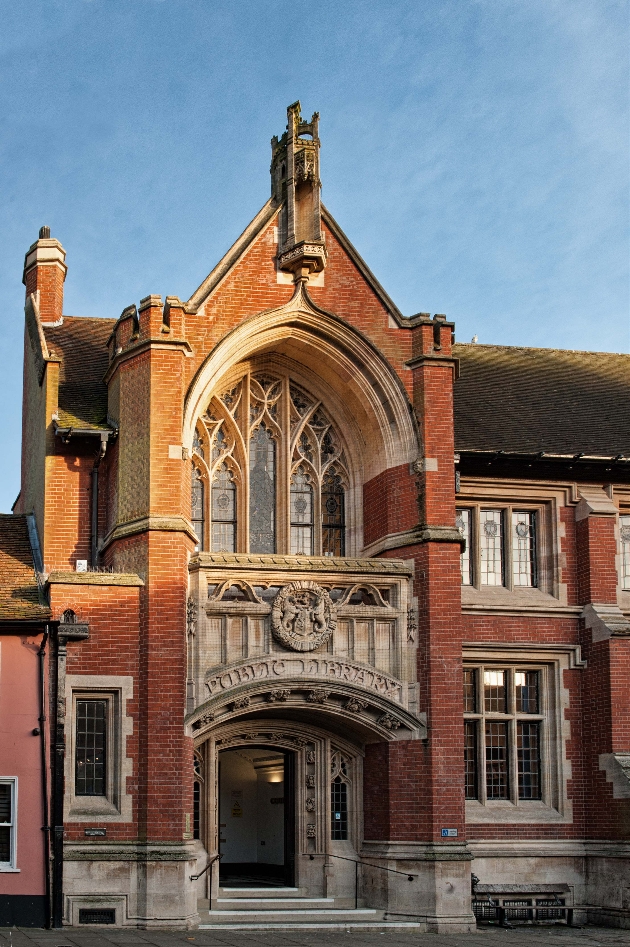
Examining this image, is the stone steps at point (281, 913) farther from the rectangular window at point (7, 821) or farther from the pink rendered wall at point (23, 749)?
the rectangular window at point (7, 821)

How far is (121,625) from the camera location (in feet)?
69.1

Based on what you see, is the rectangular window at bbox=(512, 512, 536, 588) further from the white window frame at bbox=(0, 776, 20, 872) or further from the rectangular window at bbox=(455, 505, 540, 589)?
the white window frame at bbox=(0, 776, 20, 872)

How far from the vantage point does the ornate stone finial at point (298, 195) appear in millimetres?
23172

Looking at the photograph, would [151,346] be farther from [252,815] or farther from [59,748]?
[252,815]

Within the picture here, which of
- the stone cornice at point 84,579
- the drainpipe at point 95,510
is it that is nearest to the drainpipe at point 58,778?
the stone cornice at point 84,579

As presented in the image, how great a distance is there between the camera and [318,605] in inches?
864

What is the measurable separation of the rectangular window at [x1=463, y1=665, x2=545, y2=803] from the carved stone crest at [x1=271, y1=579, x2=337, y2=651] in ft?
12.9

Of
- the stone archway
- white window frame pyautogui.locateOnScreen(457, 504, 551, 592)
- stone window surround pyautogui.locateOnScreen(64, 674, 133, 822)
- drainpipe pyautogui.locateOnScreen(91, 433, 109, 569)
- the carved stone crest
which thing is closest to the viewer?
stone window surround pyautogui.locateOnScreen(64, 674, 133, 822)

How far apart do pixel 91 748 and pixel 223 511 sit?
200 inches

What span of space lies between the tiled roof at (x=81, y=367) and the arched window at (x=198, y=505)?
1894 mm

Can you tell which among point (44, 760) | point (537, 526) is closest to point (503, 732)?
point (537, 526)

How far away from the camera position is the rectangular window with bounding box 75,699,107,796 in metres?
20.8

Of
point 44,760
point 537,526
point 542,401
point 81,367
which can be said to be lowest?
point 44,760

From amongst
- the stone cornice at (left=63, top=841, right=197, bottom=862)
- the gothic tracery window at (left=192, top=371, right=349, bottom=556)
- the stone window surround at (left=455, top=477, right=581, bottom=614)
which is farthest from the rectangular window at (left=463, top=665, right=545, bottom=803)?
the stone cornice at (left=63, top=841, right=197, bottom=862)
